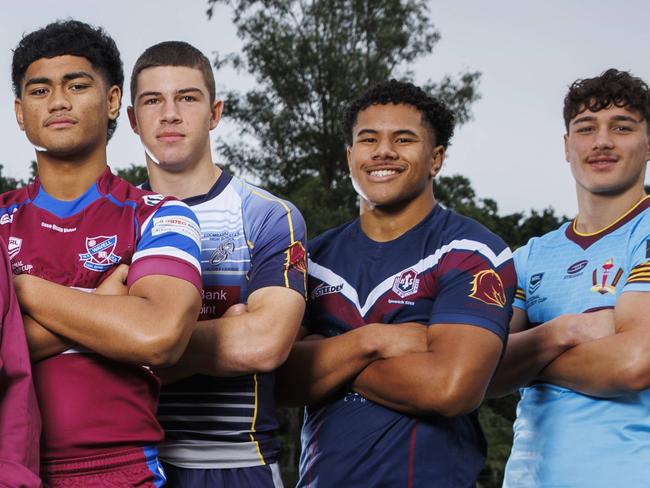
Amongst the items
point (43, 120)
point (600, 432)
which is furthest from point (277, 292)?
point (600, 432)

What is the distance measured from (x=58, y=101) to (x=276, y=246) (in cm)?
100

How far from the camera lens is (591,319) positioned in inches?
157

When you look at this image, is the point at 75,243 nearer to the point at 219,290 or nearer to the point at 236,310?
the point at 236,310

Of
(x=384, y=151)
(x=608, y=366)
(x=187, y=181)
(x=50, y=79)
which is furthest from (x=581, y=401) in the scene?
(x=50, y=79)

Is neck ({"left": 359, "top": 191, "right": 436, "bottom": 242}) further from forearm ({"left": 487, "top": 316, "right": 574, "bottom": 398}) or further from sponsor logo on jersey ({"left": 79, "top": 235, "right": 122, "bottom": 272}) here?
sponsor logo on jersey ({"left": 79, "top": 235, "right": 122, "bottom": 272})

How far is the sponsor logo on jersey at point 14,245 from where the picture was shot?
A: 3044 millimetres

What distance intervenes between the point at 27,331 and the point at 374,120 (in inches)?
79.8

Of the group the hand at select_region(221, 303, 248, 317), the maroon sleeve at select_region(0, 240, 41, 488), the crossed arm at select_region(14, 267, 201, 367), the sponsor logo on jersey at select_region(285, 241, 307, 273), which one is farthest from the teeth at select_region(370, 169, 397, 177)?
the maroon sleeve at select_region(0, 240, 41, 488)

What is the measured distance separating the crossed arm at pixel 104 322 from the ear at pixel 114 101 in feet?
2.75

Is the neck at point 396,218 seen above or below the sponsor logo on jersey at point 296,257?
above

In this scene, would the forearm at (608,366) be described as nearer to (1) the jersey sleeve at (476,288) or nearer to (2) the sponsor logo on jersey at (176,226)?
(1) the jersey sleeve at (476,288)

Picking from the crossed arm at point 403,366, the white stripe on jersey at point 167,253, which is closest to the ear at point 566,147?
the crossed arm at point 403,366

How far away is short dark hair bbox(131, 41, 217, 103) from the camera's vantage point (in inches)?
157

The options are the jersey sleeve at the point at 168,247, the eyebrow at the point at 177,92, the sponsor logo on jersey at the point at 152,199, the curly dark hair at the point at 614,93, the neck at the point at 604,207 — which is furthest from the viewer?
the curly dark hair at the point at 614,93
